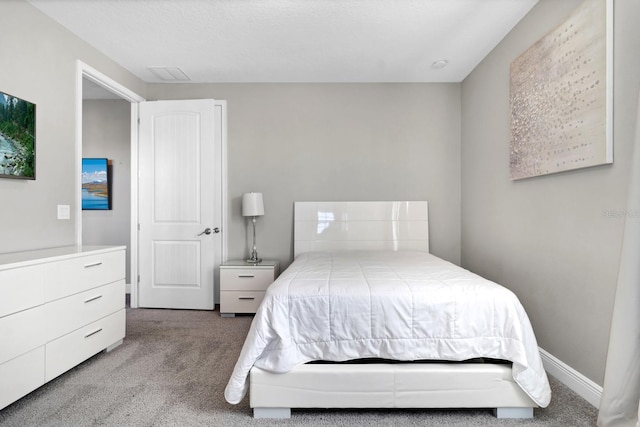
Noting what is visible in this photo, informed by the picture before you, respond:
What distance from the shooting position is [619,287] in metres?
1.46

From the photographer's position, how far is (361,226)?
12.5ft

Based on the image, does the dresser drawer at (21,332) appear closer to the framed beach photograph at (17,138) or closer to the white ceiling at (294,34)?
the framed beach photograph at (17,138)

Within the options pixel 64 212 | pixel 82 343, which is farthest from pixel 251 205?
pixel 82 343

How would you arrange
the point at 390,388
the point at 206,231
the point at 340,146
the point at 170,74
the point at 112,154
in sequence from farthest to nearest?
the point at 112,154 < the point at 340,146 < the point at 206,231 < the point at 170,74 < the point at 390,388

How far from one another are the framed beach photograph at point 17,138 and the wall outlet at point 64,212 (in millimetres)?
333

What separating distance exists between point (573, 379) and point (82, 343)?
10.0ft

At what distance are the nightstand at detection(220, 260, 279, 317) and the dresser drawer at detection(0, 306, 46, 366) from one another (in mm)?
1675

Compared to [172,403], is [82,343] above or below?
above

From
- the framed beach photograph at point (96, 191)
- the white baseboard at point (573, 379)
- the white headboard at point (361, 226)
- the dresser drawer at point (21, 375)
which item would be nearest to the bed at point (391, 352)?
the white baseboard at point (573, 379)

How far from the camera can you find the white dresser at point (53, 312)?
1.76 meters

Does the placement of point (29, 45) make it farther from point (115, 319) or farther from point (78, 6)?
point (115, 319)

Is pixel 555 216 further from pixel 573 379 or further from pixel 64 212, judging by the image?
pixel 64 212

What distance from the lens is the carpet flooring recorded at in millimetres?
1729

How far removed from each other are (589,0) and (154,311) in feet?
14.0
